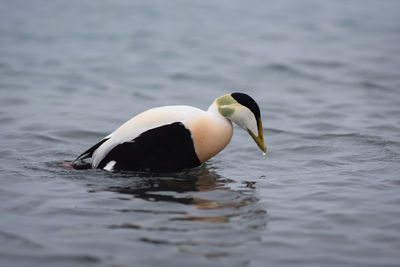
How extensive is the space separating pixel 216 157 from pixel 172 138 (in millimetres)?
1155

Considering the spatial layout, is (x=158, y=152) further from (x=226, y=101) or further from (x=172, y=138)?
(x=226, y=101)

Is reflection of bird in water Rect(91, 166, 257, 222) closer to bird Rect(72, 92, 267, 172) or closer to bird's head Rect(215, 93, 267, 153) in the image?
bird Rect(72, 92, 267, 172)

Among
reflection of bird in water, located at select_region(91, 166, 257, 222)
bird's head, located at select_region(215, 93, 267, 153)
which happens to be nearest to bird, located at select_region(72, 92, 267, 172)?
bird's head, located at select_region(215, 93, 267, 153)

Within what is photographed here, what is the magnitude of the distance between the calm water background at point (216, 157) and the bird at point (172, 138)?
0.53 feet

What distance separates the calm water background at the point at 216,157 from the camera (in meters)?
4.14

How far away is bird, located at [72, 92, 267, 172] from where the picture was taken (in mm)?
5512

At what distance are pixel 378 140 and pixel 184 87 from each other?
4.10 metres

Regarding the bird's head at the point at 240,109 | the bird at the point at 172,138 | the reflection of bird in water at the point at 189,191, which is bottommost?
the reflection of bird in water at the point at 189,191

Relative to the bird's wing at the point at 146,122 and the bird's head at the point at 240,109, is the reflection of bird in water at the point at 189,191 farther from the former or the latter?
the bird's head at the point at 240,109

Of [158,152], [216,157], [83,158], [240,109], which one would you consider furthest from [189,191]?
[216,157]

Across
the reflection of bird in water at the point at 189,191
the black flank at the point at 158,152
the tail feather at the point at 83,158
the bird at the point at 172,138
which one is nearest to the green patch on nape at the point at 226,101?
the bird at the point at 172,138

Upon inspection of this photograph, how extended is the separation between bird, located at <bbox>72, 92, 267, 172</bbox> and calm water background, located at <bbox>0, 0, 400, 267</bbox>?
16cm

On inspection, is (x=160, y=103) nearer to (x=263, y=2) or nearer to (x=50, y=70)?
(x=50, y=70)

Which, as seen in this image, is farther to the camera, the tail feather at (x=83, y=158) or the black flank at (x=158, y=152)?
the tail feather at (x=83, y=158)
